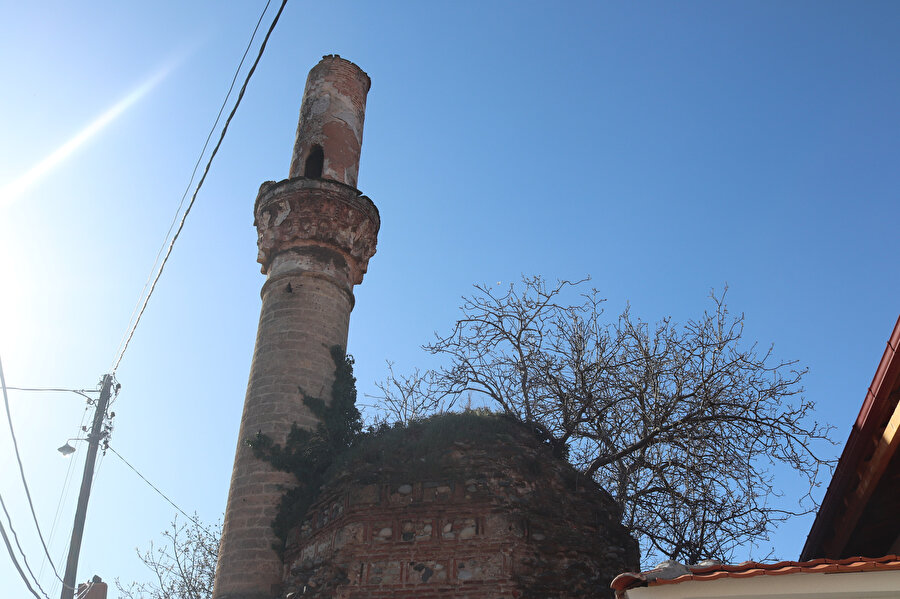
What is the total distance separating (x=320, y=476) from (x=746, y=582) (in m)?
6.10

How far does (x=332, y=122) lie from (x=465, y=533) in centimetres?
790

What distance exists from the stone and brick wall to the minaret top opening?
573 cm

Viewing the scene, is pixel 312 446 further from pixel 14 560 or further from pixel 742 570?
pixel 742 570

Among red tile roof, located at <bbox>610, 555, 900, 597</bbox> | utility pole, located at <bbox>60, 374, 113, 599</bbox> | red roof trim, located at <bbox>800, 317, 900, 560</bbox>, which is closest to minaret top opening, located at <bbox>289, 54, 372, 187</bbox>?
utility pole, located at <bbox>60, 374, 113, 599</bbox>

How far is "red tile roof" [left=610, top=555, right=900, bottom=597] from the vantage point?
4.32 m

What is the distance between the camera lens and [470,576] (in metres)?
7.57

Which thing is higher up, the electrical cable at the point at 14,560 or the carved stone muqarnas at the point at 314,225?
the carved stone muqarnas at the point at 314,225

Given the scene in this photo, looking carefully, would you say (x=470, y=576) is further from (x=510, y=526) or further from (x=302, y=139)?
(x=302, y=139)

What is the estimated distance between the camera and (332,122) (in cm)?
1331

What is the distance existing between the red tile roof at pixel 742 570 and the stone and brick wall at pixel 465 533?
3.04m

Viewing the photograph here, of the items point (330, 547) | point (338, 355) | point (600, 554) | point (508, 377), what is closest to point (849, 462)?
point (600, 554)

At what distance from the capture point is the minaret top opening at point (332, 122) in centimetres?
1290

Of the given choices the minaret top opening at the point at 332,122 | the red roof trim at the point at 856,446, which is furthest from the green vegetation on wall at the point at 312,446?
the red roof trim at the point at 856,446

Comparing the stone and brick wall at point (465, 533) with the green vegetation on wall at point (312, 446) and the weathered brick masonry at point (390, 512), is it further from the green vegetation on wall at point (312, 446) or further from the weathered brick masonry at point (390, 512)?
the green vegetation on wall at point (312, 446)
